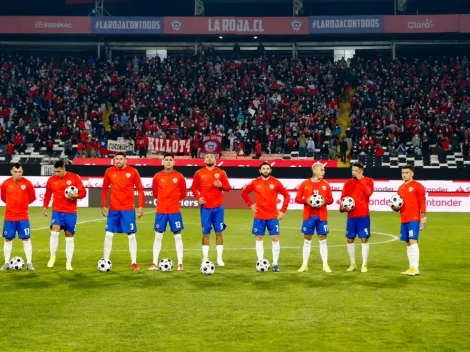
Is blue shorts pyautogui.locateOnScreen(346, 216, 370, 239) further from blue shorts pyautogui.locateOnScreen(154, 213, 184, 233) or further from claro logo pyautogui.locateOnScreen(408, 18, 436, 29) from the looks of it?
claro logo pyautogui.locateOnScreen(408, 18, 436, 29)

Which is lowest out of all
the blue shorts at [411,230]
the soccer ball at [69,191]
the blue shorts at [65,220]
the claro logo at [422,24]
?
the blue shorts at [411,230]

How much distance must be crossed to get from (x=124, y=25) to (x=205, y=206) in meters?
40.5

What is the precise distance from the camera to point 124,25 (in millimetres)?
55406

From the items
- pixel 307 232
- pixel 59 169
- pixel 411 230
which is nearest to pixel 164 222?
pixel 59 169

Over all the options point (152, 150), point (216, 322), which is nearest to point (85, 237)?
point (216, 322)

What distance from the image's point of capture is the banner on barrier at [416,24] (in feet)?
177

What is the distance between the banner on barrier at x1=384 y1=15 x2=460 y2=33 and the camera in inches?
2125

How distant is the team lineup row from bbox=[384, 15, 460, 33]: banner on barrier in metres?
39.3

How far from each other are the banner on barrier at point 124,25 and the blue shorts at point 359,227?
41.1 meters

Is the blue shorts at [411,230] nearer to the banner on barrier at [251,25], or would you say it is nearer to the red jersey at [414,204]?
the red jersey at [414,204]

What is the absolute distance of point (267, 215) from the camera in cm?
1673

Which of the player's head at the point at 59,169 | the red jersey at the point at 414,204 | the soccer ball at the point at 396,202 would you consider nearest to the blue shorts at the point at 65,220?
the player's head at the point at 59,169

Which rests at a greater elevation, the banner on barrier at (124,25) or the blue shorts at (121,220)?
the banner on barrier at (124,25)

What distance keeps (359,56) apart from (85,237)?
121 ft
